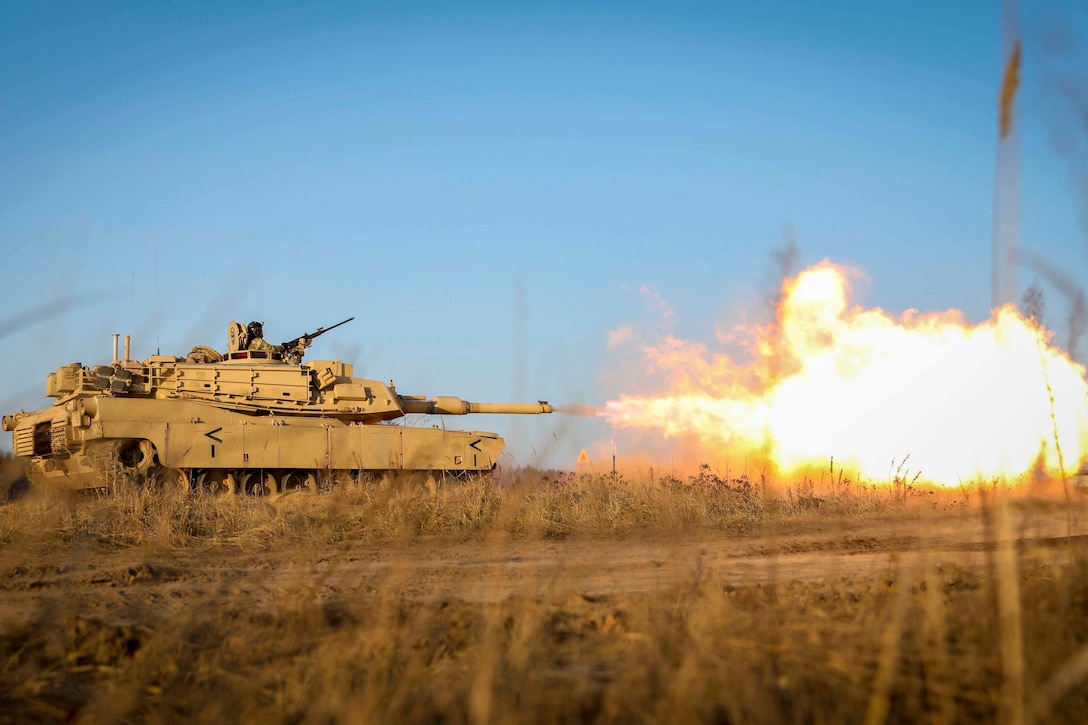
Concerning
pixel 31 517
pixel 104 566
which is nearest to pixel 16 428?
pixel 31 517

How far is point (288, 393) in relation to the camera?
2133cm

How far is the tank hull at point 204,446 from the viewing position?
19.3 metres

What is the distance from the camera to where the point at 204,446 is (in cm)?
2009

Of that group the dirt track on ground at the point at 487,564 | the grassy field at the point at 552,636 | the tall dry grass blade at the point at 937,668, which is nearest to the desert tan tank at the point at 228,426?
the dirt track on ground at the point at 487,564

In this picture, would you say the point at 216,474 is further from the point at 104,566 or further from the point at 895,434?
the point at 895,434

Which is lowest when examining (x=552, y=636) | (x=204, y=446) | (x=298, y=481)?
(x=298, y=481)

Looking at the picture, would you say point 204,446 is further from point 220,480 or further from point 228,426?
point 220,480

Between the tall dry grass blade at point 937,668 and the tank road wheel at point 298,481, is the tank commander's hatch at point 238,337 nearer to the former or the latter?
the tank road wheel at point 298,481

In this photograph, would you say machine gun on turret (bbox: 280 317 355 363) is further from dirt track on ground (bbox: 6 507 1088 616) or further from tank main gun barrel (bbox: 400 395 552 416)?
dirt track on ground (bbox: 6 507 1088 616)

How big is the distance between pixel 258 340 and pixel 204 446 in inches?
134

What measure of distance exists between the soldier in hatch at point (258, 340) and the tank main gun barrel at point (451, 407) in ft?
11.5

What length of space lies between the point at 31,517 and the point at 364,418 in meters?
10.2

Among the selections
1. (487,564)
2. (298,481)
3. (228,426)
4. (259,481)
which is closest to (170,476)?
(228,426)

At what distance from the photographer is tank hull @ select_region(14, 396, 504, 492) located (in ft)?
63.2
